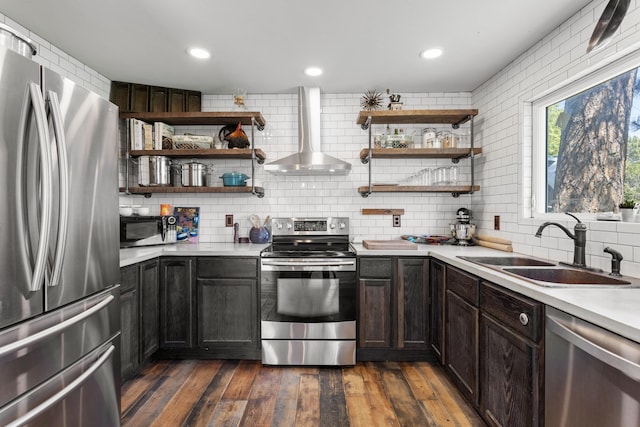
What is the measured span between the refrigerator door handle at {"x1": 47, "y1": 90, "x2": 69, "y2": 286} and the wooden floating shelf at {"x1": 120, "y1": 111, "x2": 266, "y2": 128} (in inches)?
74.6

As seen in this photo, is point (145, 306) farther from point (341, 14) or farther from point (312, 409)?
point (341, 14)

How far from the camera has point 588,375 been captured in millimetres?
1100

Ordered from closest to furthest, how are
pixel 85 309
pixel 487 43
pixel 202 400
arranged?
pixel 85 309, pixel 202 400, pixel 487 43

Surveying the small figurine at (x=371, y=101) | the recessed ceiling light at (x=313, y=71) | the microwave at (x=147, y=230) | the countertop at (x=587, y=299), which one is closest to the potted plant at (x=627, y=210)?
the countertop at (x=587, y=299)

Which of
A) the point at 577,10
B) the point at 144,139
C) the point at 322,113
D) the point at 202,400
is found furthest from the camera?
the point at 322,113

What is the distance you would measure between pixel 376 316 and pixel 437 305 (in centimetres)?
48

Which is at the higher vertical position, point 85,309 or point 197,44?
point 197,44

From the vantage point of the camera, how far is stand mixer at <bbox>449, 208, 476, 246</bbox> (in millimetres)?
2914

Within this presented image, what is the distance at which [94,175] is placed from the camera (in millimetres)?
1340

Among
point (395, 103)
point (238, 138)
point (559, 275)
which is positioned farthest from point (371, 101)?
point (559, 275)

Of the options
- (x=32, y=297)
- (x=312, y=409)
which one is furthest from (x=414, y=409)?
(x=32, y=297)

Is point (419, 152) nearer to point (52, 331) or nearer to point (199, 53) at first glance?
point (199, 53)

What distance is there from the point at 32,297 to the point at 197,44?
6.33ft

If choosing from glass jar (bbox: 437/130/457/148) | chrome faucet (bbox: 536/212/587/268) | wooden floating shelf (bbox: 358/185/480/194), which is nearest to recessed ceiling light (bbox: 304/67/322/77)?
wooden floating shelf (bbox: 358/185/480/194)
